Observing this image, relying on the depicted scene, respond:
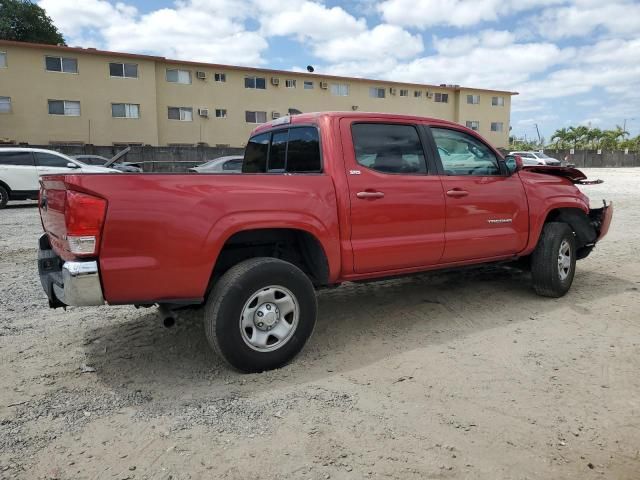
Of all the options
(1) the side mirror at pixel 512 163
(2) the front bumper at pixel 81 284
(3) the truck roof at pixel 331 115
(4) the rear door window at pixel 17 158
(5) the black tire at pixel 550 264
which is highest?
(3) the truck roof at pixel 331 115

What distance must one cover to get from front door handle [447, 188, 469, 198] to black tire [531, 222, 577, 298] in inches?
52.0

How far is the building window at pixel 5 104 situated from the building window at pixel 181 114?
9162 mm

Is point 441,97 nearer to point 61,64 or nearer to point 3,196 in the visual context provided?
point 61,64

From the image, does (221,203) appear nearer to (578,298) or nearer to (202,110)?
(578,298)

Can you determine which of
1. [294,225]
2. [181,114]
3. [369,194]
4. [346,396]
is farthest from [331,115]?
[181,114]

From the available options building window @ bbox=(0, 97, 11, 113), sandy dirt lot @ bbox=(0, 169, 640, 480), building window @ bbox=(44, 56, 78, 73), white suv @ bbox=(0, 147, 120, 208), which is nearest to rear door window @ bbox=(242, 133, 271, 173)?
sandy dirt lot @ bbox=(0, 169, 640, 480)

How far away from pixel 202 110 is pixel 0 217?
24.1 m

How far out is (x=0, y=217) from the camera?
11.8 metres

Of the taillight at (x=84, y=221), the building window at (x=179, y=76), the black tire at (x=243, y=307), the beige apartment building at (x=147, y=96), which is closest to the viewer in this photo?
the taillight at (x=84, y=221)

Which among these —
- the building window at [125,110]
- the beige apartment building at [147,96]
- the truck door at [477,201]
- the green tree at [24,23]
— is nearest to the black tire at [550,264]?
the truck door at [477,201]

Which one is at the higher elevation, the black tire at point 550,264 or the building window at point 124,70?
the building window at point 124,70

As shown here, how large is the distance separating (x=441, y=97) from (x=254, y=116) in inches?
713

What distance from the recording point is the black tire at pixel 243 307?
3.29 m

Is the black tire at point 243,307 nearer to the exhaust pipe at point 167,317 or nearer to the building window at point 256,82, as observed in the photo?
the exhaust pipe at point 167,317
